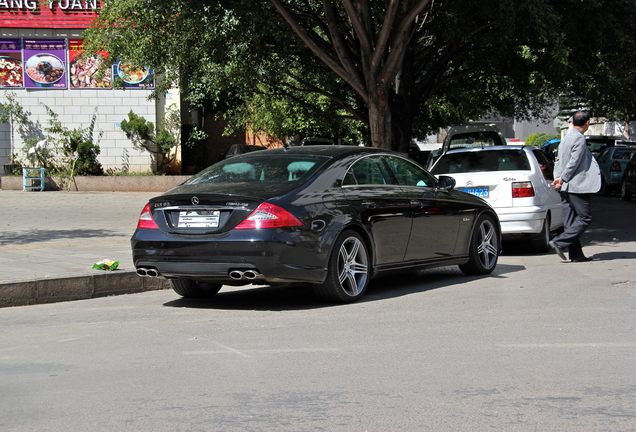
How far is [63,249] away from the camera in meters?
12.5

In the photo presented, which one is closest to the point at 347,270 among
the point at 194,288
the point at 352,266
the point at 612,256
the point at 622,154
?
the point at 352,266

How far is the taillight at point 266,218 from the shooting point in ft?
26.9

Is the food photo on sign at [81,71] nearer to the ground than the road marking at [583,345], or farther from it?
farther from it

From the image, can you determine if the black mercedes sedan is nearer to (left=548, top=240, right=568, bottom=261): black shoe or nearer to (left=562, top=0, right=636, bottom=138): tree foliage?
(left=548, top=240, right=568, bottom=261): black shoe

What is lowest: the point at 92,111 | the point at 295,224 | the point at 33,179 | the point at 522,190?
the point at 295,224

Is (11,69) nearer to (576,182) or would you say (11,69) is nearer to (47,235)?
(47,235)

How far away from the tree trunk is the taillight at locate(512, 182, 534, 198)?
403cm

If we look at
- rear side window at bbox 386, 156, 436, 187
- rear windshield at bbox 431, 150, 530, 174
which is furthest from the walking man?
rear side window at bbox 386, 156, 436, 187

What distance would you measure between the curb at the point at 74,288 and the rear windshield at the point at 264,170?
5.28 feet

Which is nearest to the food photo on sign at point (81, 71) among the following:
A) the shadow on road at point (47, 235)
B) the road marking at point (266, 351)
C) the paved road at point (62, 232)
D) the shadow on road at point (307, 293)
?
the paved road at point (62, 232)

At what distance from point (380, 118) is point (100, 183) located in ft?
41.1

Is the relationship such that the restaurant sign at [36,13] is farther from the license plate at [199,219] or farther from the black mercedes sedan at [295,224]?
the license plate at [199,219]

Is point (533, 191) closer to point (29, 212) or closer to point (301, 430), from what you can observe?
point (301, 430)

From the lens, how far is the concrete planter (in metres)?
27.2
